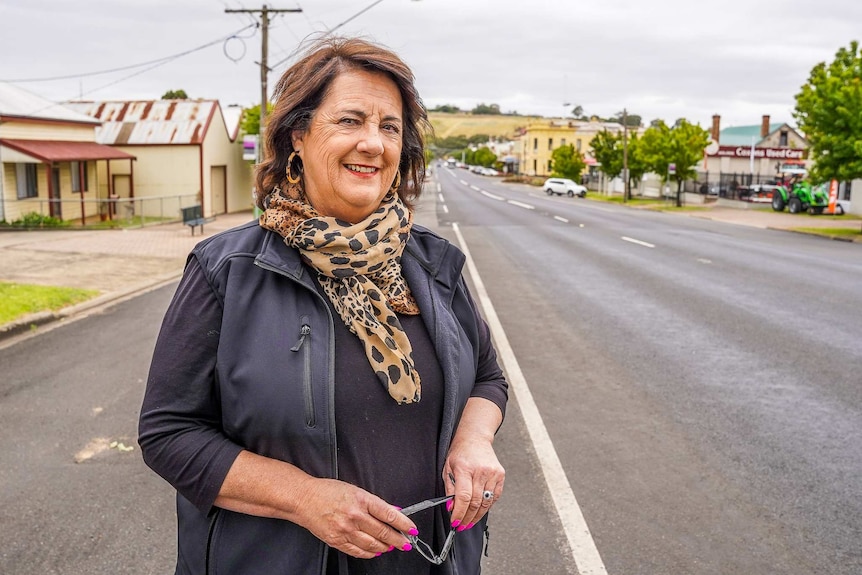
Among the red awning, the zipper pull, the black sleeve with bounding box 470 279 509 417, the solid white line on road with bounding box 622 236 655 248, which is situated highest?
the red awning

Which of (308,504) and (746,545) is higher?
(308,504)

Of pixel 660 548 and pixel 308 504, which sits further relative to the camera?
pixel 660 548

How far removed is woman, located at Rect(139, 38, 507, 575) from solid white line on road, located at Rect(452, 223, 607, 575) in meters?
2.02

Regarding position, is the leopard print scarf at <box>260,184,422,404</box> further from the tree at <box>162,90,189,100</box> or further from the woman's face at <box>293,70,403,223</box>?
the tree at <box>162,90,189,100</box>

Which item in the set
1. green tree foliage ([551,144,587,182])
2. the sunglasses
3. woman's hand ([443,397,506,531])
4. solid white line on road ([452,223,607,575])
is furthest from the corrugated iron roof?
green tree foliage ([551,144,587,182])

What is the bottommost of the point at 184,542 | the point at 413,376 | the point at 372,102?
the point at 184,542

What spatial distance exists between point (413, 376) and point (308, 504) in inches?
16.5

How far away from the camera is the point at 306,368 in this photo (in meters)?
1.96

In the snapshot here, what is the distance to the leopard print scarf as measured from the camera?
208 centimetres

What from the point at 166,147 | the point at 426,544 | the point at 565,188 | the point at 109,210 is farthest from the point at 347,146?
the point at 565,188

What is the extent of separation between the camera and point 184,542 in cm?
216

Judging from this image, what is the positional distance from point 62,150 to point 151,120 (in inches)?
305

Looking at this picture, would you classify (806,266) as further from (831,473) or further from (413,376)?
(413,376)

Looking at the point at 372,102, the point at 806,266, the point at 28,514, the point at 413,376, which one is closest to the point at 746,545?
the point at 413,376
